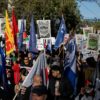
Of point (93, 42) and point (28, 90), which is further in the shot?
point (93, 42)

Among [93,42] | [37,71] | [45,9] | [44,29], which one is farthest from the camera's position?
[45,9]

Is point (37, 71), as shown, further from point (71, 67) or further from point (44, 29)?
point (44, 29)

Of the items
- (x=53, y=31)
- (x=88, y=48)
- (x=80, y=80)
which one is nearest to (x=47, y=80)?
(x=80, y=80)

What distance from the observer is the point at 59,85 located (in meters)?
8.75

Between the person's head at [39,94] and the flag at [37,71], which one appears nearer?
the person's head at [39,94]

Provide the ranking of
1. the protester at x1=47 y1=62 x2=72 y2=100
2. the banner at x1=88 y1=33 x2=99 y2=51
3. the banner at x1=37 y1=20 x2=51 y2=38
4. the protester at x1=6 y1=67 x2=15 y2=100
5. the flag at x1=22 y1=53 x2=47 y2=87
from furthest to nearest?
the banner at x1=37 y1=20 x2=51 y2=38 < the banner at x1=88 y1=33 x2=99 y2=51 < the protester at x1=6 y1=67 x2=15 y2=100 < the flag at x1=22 y1=53 x2=47 y2=87 < the protester at x1=47 y1=62 x2=72 y2=100

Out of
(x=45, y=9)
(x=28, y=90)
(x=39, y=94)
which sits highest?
(x=39, y=94)

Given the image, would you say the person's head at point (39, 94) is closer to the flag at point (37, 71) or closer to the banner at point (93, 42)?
the flag at point (37, 71)

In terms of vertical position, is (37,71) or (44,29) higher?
(37,71)

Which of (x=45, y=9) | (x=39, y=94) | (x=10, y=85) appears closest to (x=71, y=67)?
(x=10, y=85)

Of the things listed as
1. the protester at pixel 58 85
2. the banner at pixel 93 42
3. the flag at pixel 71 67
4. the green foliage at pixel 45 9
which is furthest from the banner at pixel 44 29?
the green foliage at pixel 45 9

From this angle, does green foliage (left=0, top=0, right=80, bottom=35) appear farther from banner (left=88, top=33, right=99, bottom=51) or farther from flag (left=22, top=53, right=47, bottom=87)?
flag (left=22, top=53, right=47, bottom=87)

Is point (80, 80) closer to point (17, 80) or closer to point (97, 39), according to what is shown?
point (17, 80)

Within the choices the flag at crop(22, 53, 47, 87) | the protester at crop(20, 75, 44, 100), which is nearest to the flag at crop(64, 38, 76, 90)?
the flag at crop(22, 53, 47, 87)
